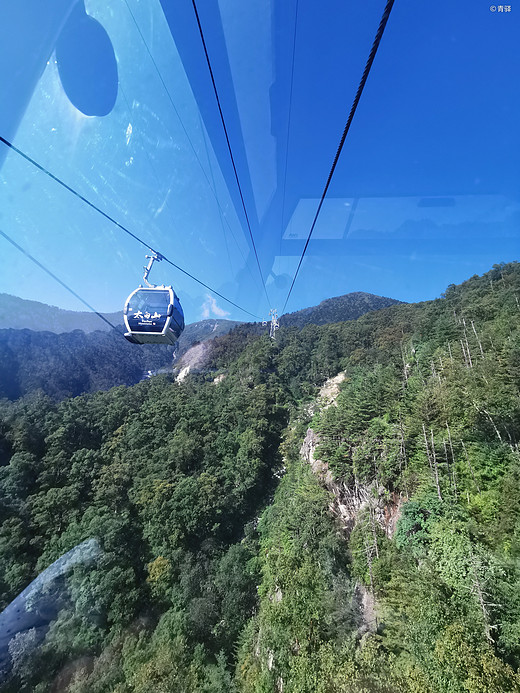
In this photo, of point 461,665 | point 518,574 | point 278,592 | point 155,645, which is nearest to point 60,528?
point 155,645

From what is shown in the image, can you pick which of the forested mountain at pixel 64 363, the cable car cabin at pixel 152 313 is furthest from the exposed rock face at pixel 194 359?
the cable car cabin at pixel 152 313

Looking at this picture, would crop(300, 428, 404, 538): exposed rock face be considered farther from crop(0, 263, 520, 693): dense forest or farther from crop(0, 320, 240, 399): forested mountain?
crop(0, 320, 240, 399): forested mountain

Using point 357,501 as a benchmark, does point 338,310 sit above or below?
above

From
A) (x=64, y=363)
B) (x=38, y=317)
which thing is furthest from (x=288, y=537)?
(x=38, y=317)

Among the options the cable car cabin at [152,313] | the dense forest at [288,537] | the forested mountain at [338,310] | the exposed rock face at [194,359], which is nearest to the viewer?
the dense forest at [288,537]

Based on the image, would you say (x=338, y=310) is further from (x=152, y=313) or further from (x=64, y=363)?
(x=152, y=313)

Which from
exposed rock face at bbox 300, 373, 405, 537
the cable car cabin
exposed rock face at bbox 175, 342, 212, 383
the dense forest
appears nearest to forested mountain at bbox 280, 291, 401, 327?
exposed rock face at bbox 175, 342, 212, 383

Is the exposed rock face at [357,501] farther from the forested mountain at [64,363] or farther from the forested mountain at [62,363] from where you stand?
the forested mountain at [62,363]
